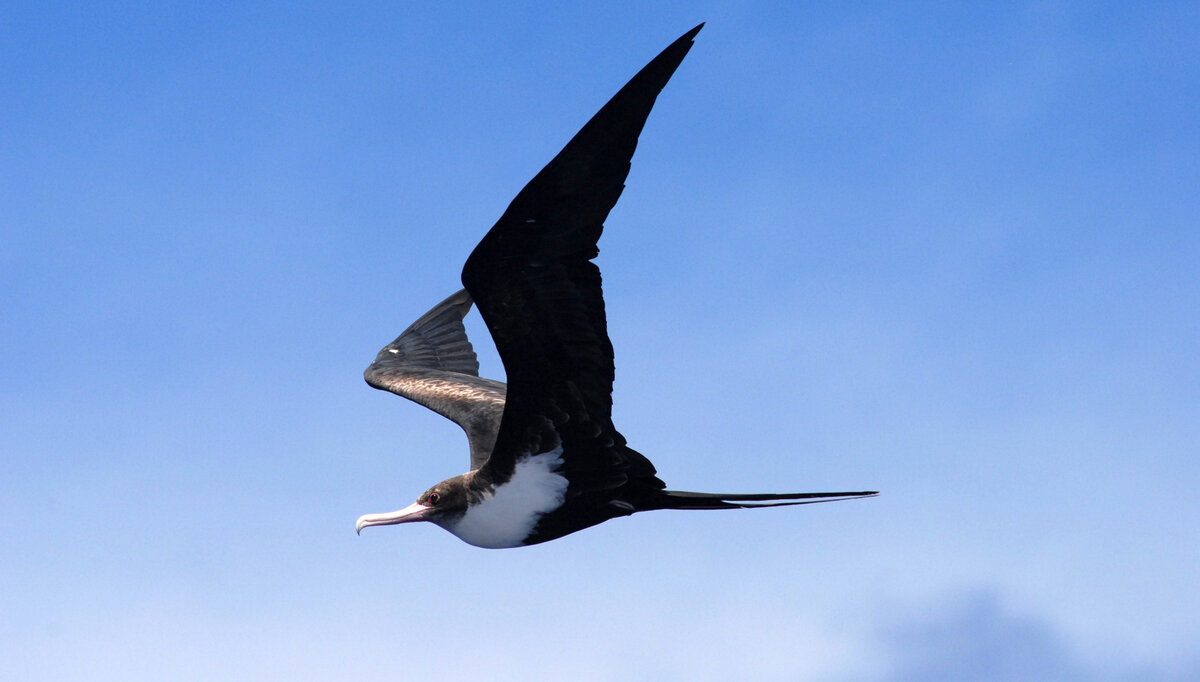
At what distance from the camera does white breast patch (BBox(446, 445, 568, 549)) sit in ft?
25.1

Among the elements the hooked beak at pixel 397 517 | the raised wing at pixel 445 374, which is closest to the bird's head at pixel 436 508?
the hooked beak at pixel 397 517

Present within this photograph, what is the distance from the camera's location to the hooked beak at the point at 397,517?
8156mm

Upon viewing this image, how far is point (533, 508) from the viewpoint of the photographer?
25.7 feet

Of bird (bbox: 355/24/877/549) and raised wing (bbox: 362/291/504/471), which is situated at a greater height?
raised wing (bbox: 362/291/504/471)

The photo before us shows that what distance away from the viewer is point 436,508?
809 centimetres

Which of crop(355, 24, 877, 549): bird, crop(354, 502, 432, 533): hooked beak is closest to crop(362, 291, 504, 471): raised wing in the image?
crop(355, 24, 877, 549): bird

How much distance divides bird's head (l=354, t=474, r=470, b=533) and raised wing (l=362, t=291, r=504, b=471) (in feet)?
2.77

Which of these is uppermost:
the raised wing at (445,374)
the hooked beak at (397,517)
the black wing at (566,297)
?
the raised wing at (445,374)

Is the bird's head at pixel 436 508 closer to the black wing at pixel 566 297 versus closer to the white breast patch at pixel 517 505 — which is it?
the white breast patch at pixel 517 505

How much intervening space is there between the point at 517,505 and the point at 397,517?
0.86m

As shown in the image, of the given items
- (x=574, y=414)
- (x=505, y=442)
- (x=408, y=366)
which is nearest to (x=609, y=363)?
(x=574, y=414)

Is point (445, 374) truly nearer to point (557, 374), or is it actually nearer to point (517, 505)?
point (517, 505)

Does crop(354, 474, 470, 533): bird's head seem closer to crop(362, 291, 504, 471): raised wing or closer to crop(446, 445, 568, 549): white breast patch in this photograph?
crop(446, 445, 568, 549): white breast patch

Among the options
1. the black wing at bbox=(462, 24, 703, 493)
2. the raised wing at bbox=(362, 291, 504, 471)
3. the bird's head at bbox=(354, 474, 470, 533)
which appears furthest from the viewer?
the raised wing at bbox=(362, 291, 504, 471)
